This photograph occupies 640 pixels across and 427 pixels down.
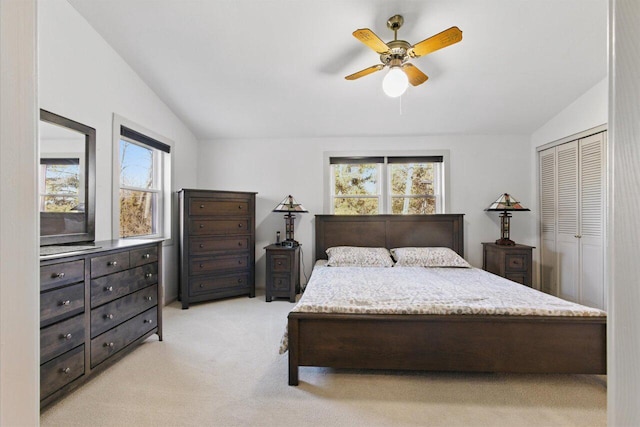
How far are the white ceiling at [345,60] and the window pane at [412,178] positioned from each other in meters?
0.55

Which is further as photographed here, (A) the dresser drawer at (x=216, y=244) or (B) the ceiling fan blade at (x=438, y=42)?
(A) the dresser drawer at (x=216, y=244)

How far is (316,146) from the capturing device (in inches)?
179

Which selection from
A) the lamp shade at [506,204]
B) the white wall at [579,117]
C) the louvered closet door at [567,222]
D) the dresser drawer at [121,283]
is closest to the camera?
the dresser drawer at [121,283]

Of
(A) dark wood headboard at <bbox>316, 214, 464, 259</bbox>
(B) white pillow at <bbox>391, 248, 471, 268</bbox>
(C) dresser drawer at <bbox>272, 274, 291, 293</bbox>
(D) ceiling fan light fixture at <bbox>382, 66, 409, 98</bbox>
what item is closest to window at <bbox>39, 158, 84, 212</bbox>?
(C) dresser drawer at <bbox>272, 274, 291, 293</bbox>

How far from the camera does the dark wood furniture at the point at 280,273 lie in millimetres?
3953

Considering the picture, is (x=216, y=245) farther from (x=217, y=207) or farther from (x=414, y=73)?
(x=414, y=73)

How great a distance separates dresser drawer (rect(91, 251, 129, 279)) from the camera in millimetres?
2049

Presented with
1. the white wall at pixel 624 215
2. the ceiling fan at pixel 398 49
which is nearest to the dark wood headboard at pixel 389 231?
the ceiling fan at pixel 398 49

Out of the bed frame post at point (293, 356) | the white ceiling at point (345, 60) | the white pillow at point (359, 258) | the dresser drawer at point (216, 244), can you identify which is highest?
the white ceiling at point (345, 60)

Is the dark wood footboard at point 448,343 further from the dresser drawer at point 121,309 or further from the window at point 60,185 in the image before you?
the window at point 60,185

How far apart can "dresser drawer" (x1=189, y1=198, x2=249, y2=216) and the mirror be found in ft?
3.73

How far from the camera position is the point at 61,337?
1791 millimetres

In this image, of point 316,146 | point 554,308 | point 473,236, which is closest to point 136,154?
point 316,146

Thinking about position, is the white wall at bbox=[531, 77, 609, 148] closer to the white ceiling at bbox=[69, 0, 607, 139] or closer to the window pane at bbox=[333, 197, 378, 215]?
the white ceiling at bbox=[69, 0, 607, 139]
